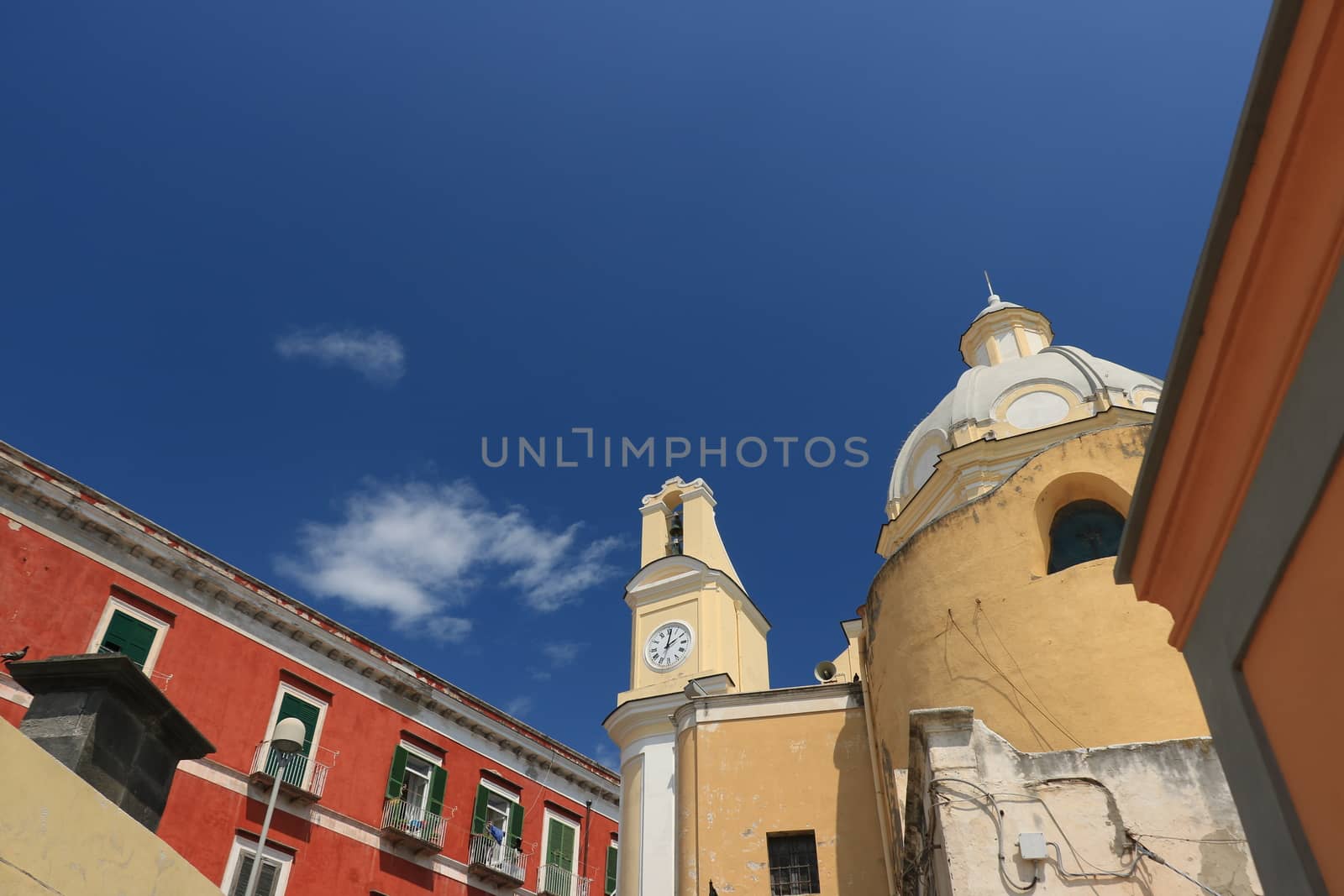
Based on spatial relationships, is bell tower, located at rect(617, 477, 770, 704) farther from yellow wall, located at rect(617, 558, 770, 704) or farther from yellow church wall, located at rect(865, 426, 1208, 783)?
yellow church wall, located at rect(865, 426, 1208, 783)

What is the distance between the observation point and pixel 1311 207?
3.36 metres

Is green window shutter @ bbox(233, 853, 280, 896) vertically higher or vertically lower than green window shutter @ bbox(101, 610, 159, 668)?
lower

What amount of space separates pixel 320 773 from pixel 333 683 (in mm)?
2033

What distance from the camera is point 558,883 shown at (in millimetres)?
23109

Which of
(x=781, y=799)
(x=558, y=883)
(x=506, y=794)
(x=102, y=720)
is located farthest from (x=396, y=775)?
(x=102, y=720)

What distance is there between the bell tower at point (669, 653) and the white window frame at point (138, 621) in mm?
9837

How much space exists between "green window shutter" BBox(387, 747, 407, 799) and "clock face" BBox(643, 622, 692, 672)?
7.25 m

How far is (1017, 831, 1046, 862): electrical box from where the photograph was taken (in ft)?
27.3

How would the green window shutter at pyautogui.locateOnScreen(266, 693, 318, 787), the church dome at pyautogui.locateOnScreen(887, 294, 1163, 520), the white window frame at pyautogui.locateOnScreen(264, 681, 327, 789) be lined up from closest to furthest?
the green window shutter at pyautogui.locateOnScreen(266, 693, 318, 787) < the white window frame at pyautogui.locateOnScreen(264, 681, 327, 789) < the church dome at pyautogui.locateOnScreen(887, 294, 1163, 520)

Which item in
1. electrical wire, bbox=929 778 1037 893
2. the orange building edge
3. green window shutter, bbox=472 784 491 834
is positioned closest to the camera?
the orange building edge

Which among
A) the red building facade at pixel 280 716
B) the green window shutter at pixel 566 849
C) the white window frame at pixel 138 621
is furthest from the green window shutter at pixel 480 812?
the white window frame at pixel 138 621

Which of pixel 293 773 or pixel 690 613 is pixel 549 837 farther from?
pixel 293 773

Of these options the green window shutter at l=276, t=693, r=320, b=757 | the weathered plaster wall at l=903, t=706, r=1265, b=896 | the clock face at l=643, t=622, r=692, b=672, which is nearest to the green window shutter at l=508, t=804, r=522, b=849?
the clock face at l=643, t=622, r=692, b=672

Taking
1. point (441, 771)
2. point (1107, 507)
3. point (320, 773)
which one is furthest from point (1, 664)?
point (1107, 507)
